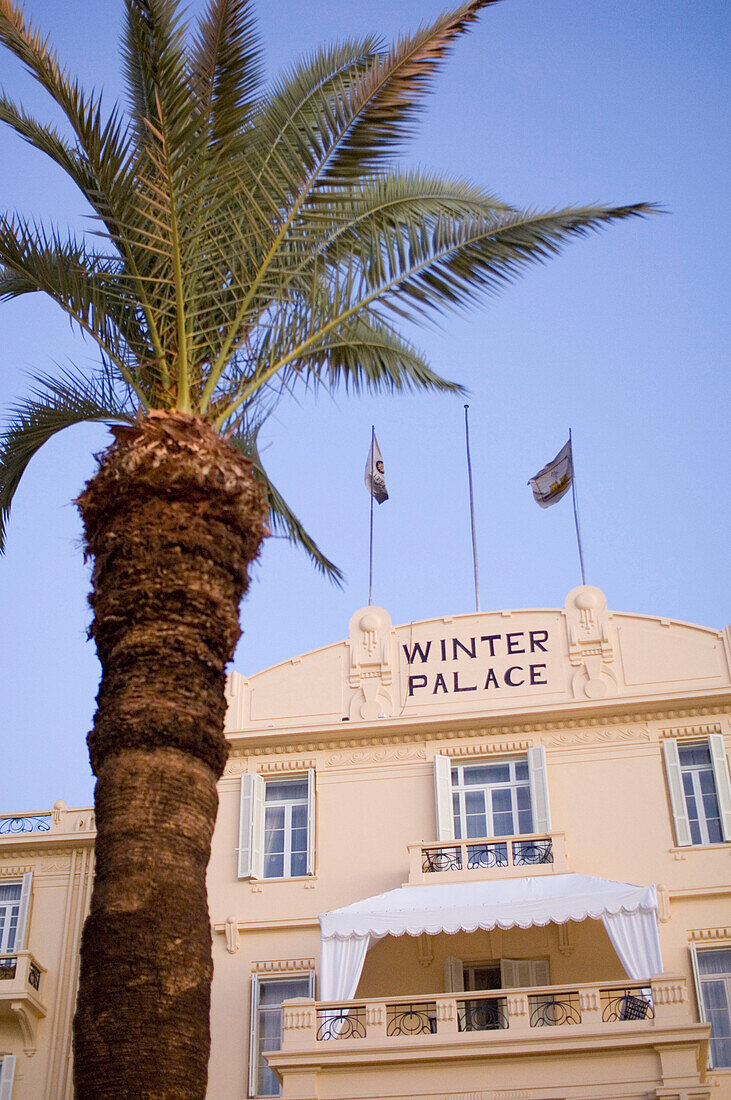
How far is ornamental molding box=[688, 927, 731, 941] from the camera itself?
20484 mm

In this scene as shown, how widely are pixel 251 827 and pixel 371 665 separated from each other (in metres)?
3.47

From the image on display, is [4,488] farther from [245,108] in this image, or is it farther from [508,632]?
[508,632]

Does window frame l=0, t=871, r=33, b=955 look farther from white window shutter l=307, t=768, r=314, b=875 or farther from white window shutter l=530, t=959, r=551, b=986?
white window shutter l=530, t=959, r=551, b=986

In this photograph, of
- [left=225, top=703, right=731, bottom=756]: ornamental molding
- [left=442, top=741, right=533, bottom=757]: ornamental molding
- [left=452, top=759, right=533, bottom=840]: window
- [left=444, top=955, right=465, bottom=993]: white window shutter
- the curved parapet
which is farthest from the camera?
the curved parapet

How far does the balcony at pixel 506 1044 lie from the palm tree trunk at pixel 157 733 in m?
9.27

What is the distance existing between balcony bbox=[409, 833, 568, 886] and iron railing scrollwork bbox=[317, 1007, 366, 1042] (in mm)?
2554

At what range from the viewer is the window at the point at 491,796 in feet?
72.3

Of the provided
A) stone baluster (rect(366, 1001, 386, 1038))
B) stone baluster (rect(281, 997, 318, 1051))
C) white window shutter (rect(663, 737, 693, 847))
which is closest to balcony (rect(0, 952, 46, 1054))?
stone baluster (rect(281, 997, 318, 1051))

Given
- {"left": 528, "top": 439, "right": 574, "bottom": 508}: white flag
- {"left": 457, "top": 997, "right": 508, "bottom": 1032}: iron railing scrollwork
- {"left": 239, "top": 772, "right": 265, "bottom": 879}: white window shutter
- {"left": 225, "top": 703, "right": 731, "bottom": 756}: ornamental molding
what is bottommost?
{"left": 457, "top": 997, "right": 508, "bottom": 1032}: iron railing scrollwork

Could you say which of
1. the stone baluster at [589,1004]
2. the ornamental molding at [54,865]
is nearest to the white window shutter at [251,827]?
the ornamental molding at [54,865]

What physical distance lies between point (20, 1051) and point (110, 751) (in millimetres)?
14279

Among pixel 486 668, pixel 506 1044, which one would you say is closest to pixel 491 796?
pixel 486 668

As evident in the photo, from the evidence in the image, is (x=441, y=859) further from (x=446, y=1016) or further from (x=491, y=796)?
(x=446, y=1016)

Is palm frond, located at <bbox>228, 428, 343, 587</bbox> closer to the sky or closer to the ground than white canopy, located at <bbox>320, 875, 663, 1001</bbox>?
closer to the sky
